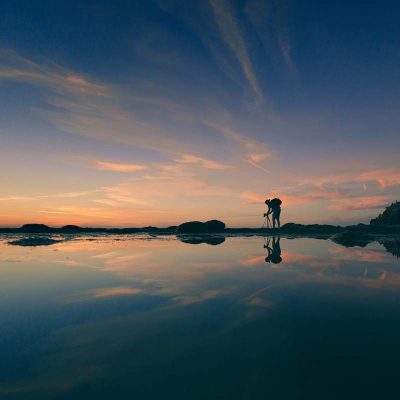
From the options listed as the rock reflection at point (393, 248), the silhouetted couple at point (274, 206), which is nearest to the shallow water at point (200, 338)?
the rock reflection at point (393, 248)

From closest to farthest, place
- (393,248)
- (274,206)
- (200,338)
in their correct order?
(200,338), (393,248), (274,206)

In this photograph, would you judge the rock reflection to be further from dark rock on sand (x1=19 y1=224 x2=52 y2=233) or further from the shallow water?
dark rock on sand (x1=19 y1=224 x2=52 y2=233)

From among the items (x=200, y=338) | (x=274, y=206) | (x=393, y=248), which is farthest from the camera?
(x=274, y=206)

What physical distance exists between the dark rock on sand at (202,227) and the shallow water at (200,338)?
41844 mm

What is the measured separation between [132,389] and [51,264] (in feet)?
37.4

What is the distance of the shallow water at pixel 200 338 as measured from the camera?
3492mm

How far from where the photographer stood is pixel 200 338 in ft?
16.0

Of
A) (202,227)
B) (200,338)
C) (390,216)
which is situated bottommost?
(200,338)

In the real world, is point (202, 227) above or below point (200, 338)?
above

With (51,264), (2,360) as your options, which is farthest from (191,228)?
(2,360)

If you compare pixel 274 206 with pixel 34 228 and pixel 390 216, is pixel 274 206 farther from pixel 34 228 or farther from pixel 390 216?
pixel 34 228

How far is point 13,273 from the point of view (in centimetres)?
1098

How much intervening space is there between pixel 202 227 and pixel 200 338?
48.5 meters

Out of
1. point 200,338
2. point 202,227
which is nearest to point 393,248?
point 200,338
